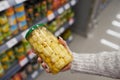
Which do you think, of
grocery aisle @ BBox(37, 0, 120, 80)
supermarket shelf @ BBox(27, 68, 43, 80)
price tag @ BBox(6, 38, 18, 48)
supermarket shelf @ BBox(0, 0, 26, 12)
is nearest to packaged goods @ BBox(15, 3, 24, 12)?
supermarket shelf @ BBox(0, 0, 26, 12)

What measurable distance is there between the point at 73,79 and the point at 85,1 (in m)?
Result: 1.10

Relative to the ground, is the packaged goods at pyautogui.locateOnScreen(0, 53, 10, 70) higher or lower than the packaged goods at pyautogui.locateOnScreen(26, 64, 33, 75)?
higher

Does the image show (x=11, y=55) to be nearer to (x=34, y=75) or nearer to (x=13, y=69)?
(x=13, y=69)

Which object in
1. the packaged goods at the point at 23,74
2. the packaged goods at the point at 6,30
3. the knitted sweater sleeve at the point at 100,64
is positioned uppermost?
the packaged goods at the point at 6,30

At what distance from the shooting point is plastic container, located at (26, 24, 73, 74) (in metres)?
0.85

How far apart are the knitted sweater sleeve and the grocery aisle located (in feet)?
3.33

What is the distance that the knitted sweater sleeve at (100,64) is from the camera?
915 millimetres

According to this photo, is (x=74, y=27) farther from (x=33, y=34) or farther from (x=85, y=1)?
(x=33, y=34)

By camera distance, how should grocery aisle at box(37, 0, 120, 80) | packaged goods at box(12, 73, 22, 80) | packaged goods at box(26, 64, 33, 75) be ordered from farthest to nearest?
1. grocery aisle at box(37, 0, 120, 80)
2. packaged goods at box(26, 64, 33, 75)
3. packaged goods at box(12, 73, 22, 80)

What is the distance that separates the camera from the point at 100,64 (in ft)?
3.19

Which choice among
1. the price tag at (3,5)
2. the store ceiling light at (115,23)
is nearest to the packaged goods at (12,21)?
the price tag at (3,5)

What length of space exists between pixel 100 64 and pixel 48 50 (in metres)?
0.31

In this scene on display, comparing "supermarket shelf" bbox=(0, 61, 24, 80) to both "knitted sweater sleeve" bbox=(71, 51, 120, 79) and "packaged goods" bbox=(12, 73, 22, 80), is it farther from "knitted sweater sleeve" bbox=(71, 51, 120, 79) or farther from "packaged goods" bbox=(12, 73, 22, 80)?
"knitted sweater sleeve" bbox=(71, 51, 120, 79)

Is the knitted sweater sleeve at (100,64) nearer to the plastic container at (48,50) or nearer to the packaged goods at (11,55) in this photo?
the plastic container at (48,50)
